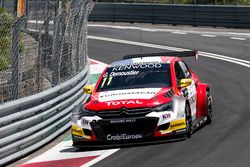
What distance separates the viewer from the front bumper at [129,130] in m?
12.2

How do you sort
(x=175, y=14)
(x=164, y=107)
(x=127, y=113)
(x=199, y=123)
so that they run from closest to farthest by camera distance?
(x=127, y=113)
(x=164, y=107)
(x=199, y=123)
(x=175, y=14)

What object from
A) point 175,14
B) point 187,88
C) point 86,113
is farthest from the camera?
point 175,14

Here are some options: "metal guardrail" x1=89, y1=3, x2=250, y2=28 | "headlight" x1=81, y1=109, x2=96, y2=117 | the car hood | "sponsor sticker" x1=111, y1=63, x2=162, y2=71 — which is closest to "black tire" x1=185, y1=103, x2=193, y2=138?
the car hood

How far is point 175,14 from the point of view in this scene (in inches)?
1626

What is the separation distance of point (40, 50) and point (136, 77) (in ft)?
6.22

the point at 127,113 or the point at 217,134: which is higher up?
the point at 127,113

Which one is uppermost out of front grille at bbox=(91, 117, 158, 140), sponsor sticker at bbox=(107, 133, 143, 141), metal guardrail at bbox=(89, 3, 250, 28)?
front grille at bbox=(91, 117, 158, 140)

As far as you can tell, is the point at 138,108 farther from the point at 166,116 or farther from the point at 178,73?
the point at 178,73

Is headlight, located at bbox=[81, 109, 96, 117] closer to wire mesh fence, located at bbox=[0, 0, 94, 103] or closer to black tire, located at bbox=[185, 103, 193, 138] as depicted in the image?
wire mesh fence, located at bbox=[0, 0, 94, 103]

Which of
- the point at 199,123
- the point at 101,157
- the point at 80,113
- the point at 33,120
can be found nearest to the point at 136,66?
the point at 199,123

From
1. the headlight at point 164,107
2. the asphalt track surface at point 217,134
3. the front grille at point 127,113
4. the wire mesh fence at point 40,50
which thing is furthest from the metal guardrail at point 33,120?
the headlight at point 164,107

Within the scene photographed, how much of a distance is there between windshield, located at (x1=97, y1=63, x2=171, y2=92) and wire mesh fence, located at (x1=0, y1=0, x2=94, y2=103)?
132 centimetres

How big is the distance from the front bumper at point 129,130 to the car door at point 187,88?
1.16 metres

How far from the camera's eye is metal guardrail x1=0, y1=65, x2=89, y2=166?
12.0 m
